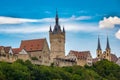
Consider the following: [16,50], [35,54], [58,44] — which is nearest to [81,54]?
[58,44]

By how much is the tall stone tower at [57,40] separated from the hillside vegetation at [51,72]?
7.81 meters

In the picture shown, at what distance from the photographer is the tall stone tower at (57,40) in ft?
310

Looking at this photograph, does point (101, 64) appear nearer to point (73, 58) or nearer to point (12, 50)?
point (73, 58)

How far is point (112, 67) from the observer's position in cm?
8988

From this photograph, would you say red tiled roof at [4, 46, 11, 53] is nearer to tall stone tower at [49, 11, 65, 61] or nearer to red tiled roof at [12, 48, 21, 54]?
red tiled roof at [12, 48, 21, 54]

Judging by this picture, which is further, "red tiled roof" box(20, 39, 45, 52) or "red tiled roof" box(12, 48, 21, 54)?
"red tiled roof" box(20, 39, 45, 52)

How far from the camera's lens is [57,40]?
95875 mm

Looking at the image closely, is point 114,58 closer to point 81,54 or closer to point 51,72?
point 81,54

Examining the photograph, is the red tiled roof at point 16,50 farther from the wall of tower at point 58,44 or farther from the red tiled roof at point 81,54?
the red tiled roof at point 81,54

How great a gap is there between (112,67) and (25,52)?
52.0 ft

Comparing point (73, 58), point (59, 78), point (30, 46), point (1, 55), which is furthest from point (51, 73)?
point (73, 58)

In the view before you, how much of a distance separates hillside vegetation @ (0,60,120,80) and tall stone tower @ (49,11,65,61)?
307 inches

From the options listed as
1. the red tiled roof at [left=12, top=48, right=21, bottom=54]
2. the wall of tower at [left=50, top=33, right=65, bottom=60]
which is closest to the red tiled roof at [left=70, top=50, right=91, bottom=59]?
the wall of tower at [left=50, top=33, right=65, bottom=60]

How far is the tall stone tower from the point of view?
94562 millimetres
